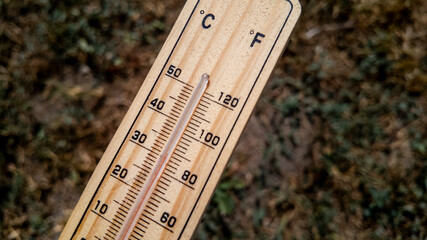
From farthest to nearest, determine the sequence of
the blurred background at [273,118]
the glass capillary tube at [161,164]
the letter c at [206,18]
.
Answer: the blurred background at [273,118] → the letter c at [206,18] → the glass capillary tube at [161,164]

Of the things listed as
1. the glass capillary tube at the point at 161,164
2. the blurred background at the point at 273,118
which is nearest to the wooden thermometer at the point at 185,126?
the glass capillary tube at the point at 161,164

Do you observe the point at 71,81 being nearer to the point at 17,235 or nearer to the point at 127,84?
the point at 127,84

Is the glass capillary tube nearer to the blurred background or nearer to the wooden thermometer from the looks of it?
the wooden thermometer

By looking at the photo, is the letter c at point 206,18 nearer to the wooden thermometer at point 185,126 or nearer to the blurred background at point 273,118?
the wooden thermometer at point 185,126

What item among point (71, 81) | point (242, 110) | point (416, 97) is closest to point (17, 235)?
point (71, 81)

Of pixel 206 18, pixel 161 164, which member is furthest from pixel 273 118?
pixel 161 164
